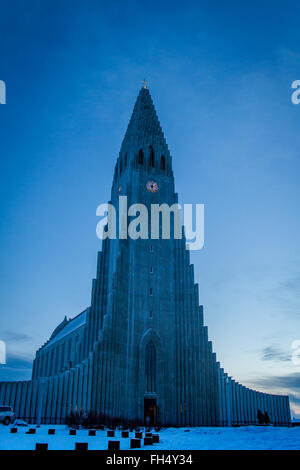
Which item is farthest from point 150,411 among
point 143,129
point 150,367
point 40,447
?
point 143,129

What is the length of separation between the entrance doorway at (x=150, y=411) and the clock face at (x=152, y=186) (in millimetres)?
31056

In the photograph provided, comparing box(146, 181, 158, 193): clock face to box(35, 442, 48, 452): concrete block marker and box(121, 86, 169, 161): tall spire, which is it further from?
box(35, 442, 48, 452): concrete block marker

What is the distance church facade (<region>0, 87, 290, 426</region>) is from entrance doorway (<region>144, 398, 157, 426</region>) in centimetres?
12

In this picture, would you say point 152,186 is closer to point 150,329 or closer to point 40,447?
point 150,329

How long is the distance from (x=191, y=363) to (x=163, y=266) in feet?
46.7

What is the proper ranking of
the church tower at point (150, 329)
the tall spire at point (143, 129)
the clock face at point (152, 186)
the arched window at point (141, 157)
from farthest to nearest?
1. the tall spire at point (143, 129)
2. the arched window at point (141, 157)
3. the clock face at point (152, 186)
4. the church tower at point (150, 329)

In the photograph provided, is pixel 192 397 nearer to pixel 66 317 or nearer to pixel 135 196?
pixel 135 196

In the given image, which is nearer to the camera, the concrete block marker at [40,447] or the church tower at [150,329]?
the concrete block marker at [40,447]

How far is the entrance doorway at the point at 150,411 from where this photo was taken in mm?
52219

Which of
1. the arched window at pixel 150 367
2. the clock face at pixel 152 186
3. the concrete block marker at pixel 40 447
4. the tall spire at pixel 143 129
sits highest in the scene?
the tall spire at pixel 143 129

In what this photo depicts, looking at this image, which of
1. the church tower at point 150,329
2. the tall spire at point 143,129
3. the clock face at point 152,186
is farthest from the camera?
the tall spire at point 143,129

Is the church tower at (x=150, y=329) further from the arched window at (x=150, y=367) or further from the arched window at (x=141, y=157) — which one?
the arched window at (x=141, y=157)

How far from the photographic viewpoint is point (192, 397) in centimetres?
5481

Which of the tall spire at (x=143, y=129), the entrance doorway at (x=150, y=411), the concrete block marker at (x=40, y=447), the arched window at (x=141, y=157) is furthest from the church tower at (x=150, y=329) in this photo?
the concrete block marker at (x=40, y=447)
